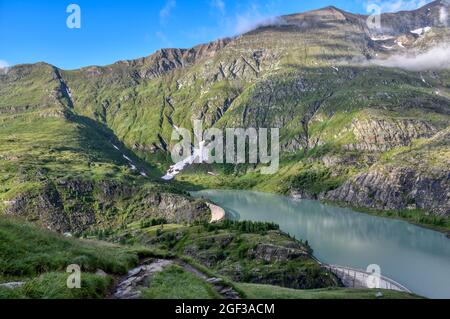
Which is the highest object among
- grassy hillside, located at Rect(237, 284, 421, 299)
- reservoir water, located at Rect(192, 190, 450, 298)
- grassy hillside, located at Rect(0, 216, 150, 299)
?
grassy hillside, located at Rect(0, 216, 150, 299)

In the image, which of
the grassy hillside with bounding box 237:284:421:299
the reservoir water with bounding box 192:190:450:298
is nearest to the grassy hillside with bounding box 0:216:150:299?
the grassy hillside with bounding box 237:284:421:299

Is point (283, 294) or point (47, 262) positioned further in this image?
point (283, 294)

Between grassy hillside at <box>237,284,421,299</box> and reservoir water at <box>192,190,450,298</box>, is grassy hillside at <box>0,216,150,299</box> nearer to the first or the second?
grassy hillside at <box>237,284,421,299</box>

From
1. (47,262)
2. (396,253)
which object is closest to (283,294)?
(47,262)

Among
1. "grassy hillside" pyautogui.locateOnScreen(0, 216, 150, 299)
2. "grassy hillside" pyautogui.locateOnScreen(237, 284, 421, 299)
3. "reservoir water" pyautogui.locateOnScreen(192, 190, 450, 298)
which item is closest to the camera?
"grassy hillside" pyautogui.locateOnScreen(0, 216, 150, 299)

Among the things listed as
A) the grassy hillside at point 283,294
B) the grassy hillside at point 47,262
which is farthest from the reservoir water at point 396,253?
the grassy hillside at point 47,262

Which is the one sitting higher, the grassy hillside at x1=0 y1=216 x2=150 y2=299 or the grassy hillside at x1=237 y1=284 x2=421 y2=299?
the grassy hillside at x1=0 y1=216 x2=150 y2=299

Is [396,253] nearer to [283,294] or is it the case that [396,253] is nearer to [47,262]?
[283,294]

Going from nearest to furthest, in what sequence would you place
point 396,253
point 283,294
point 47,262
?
point 47,262, point 283,294, point 396,253

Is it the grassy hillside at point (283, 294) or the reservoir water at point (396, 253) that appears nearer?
the grassy hillside at point (283, 294)

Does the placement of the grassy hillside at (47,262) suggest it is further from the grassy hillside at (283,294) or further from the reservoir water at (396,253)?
the reservoir water at (396,253)
